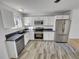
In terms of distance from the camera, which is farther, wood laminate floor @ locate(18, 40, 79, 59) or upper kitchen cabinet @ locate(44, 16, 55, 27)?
upper kitchen cabinet @ locate(44, 16, 55, 27)

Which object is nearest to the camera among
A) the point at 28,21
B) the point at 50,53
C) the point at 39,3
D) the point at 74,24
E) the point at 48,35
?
the point at 39,3

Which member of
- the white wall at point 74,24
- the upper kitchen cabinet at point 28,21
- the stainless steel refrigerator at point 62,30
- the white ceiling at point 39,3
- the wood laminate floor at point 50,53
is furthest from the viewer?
the upper kitchen cabinet at point 28,21

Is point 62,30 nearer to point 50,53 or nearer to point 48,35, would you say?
point 48,35

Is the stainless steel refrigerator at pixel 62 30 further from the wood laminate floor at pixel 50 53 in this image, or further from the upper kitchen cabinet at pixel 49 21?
the wood laminate floor at pixel 50 53

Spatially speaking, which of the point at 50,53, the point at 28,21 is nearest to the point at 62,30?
the point at 50,53

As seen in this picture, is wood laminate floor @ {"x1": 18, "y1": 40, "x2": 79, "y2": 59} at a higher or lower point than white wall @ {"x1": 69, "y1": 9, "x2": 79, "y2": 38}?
lower

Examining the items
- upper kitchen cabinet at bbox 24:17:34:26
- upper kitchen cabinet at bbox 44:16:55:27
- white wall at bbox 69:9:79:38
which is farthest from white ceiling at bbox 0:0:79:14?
upper kitchen cabinet at bbox 24:17:34:26

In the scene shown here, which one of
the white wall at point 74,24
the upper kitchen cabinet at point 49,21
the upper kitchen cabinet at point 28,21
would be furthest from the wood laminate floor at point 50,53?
the upper kitchen cabinet at point 28,21

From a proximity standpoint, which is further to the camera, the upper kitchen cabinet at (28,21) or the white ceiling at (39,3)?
the upper kitchen cabinet at (28,21)

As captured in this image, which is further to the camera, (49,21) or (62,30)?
(49,21)

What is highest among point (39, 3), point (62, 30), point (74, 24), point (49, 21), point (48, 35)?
point (39, 3)

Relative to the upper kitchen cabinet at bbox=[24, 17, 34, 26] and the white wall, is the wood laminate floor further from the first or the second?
the upper kitchen cabinet at bbox=[24, 17, 34, 26]

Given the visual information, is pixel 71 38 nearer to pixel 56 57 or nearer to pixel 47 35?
pixel 47 35

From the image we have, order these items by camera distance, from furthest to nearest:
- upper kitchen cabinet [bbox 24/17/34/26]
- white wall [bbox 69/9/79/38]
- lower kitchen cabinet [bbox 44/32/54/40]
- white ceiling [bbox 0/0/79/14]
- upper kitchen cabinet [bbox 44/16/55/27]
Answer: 1. upper kitchen cabinet [bbox 24/17/34/26]
2. upper kitchen cabinet [bbox 44/16/55/27]
3. lower kitchen cabinet [bbox 44/32/54/40]
4. white wall [bbox 69/9/79/38]
5. white ceiling [bbox 0/0/79/14]
